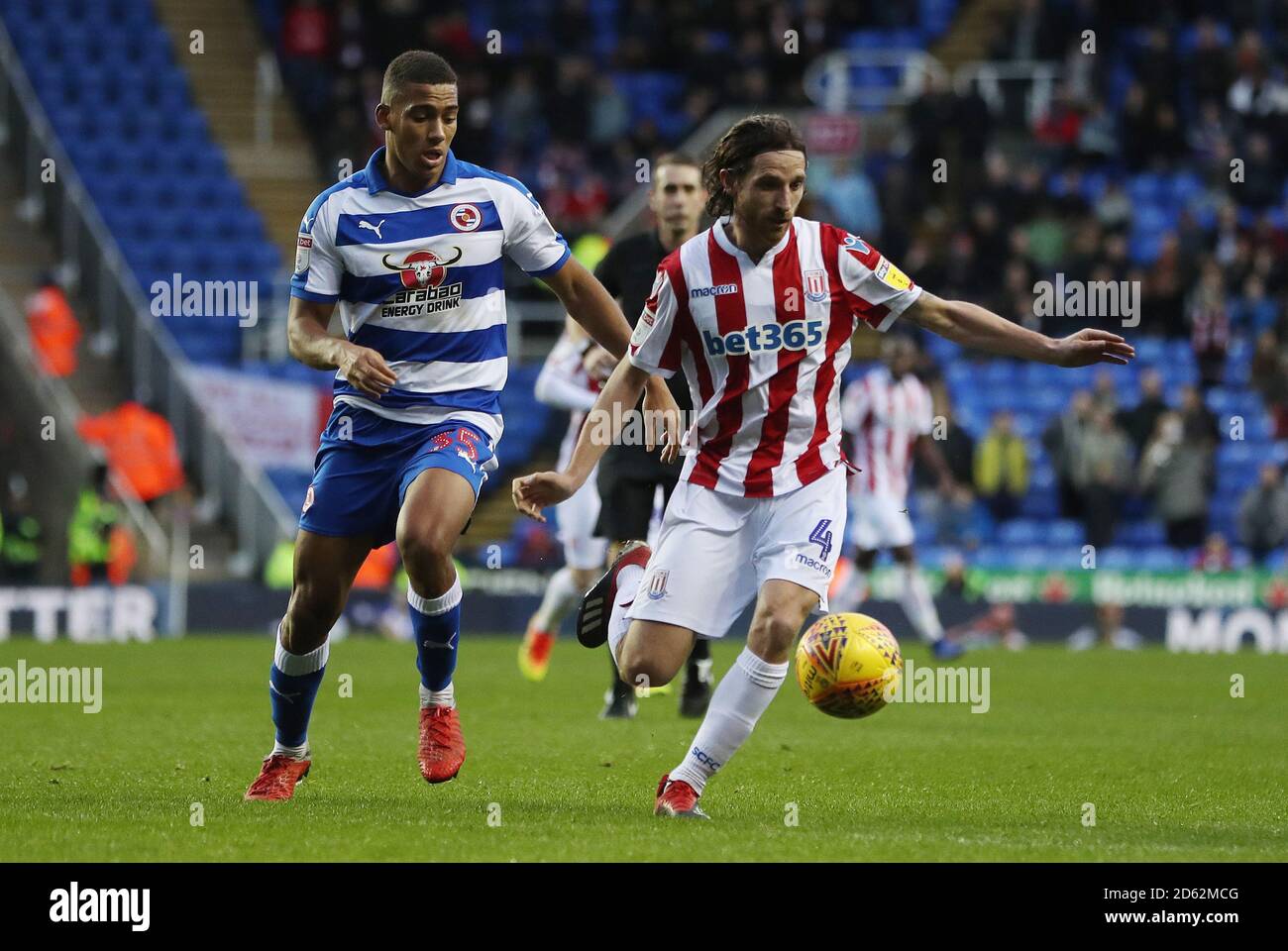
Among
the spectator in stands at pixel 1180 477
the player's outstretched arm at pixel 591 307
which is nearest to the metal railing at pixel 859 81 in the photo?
the spectator in stands at pixel 1180 477

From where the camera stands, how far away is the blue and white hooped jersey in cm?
732

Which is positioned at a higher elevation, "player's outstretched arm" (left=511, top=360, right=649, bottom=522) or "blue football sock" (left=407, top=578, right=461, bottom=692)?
"player's outstretched arm" (left=511, top=360, right=649, bottom=522)

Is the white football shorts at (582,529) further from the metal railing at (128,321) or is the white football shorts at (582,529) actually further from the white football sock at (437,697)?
the metal railing at (128,321)

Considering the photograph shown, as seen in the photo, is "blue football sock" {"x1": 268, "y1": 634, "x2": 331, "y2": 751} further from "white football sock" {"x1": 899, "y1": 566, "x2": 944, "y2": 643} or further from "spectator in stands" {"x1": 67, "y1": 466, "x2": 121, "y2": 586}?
"spectator in stands" {"x1": 67, "y1": 466, "x2": 121, "y2": 586}

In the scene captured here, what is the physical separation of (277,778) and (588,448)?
5.24ft

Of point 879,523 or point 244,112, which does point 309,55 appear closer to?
point 244,112

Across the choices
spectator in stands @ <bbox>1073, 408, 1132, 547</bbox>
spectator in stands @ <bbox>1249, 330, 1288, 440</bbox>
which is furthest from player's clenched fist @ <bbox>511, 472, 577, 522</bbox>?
spectator in stands @ <bbox>1249, 330, 1288, 440</bbox>

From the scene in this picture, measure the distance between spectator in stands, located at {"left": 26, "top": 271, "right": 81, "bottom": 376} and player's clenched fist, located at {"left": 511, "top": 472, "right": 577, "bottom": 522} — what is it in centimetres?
1553

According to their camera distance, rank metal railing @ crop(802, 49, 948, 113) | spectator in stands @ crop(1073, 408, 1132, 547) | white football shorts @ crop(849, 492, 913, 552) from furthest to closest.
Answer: metal railing @ crop(802, 49, 948, 113) → spectator in stands @ crop(1073, 408, 1132, 547) → white football shorts @ crop(849, 492, 913, 552)

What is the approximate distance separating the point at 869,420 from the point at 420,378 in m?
9.79

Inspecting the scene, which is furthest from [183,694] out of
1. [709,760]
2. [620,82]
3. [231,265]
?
[620,82]

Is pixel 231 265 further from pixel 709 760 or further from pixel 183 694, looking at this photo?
pixel 709 760

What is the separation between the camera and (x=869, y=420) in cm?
1683

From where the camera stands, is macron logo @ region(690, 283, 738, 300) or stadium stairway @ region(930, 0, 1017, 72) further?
stadium stairway @ region(930, 0, 1017, 72)
